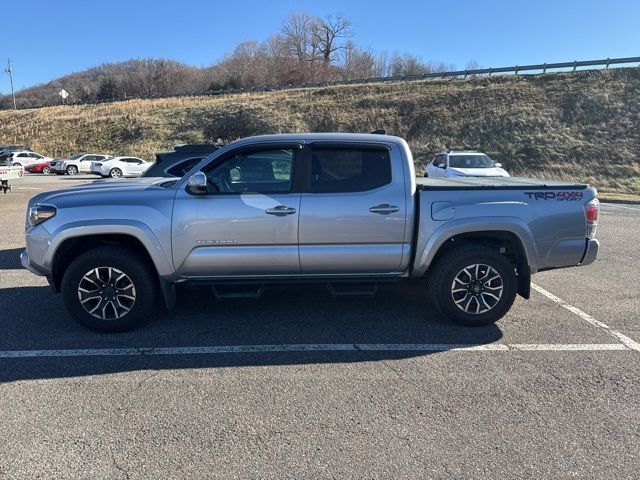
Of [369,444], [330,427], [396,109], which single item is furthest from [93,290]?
[396,109]

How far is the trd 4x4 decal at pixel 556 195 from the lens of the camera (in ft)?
15.2

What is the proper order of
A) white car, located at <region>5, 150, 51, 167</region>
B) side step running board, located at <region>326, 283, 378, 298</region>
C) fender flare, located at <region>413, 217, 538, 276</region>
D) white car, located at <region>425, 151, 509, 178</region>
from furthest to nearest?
white car, located at <region>5, 150, 51, 167</region> < white car, located at <region>425, 151, 509, 178</region> < side step running board, located at <region>326, 283, 378, 298</region> < fender flare, located at <region>413, 217, 538, 276</region>

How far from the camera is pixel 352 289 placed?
469 cm

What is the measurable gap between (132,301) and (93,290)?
0.37 metres

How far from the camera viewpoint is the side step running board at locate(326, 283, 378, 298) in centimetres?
467

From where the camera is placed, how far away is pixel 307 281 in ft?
15.3

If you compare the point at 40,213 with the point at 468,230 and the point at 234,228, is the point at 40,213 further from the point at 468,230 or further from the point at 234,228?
the point at 468,230

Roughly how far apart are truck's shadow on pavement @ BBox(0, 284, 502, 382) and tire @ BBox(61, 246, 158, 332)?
17 cm

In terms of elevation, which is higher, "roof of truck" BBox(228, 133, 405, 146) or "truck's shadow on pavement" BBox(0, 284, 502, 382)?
"roof of truck" BBox(228, 133, 405, 146)

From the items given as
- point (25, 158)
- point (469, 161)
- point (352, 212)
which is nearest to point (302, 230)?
point (352, 212)

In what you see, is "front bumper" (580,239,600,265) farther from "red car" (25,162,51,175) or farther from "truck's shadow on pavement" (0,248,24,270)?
"red car" (25,162,51,175)

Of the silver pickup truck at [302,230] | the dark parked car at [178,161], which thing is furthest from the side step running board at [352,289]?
the dark parked car at [178,161]

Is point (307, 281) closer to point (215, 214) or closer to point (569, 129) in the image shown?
point (215, 214)

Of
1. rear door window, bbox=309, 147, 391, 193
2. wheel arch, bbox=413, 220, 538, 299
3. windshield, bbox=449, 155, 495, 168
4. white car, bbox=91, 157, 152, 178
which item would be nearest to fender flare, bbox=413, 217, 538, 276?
wheel arch, bbox=413, 220, 538, 299
